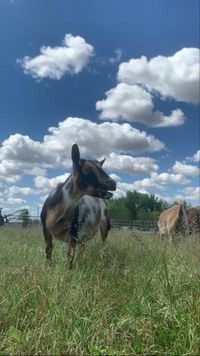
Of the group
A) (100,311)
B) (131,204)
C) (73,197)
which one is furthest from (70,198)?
(131,204)

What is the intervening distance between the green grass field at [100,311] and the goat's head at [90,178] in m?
2.34

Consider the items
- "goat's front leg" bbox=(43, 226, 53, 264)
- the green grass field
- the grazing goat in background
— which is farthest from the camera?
"goat's front leg" bbox=(43, 226, 53, 264)

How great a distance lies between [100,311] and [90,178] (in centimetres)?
414

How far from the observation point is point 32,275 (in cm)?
516

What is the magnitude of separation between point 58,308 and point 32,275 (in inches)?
38.1

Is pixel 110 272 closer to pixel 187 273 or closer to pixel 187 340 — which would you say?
pixel 187 273

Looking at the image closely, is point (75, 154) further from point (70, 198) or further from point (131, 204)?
point (131, 204)

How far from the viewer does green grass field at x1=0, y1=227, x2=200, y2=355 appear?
3.75 m

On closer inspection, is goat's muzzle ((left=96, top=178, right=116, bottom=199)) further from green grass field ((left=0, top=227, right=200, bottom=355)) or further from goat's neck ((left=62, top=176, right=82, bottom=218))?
green grass field ((left=0, top=227, right=200, bottom=355))

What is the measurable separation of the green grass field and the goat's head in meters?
2.34

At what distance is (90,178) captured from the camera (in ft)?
27.3

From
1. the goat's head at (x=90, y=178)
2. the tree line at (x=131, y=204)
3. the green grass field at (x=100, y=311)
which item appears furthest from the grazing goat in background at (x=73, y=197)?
the tree line at (x=131, y=204)

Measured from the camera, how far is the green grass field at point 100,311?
3750mm

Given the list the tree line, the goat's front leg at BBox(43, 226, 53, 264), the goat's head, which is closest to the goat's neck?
the goat's head
